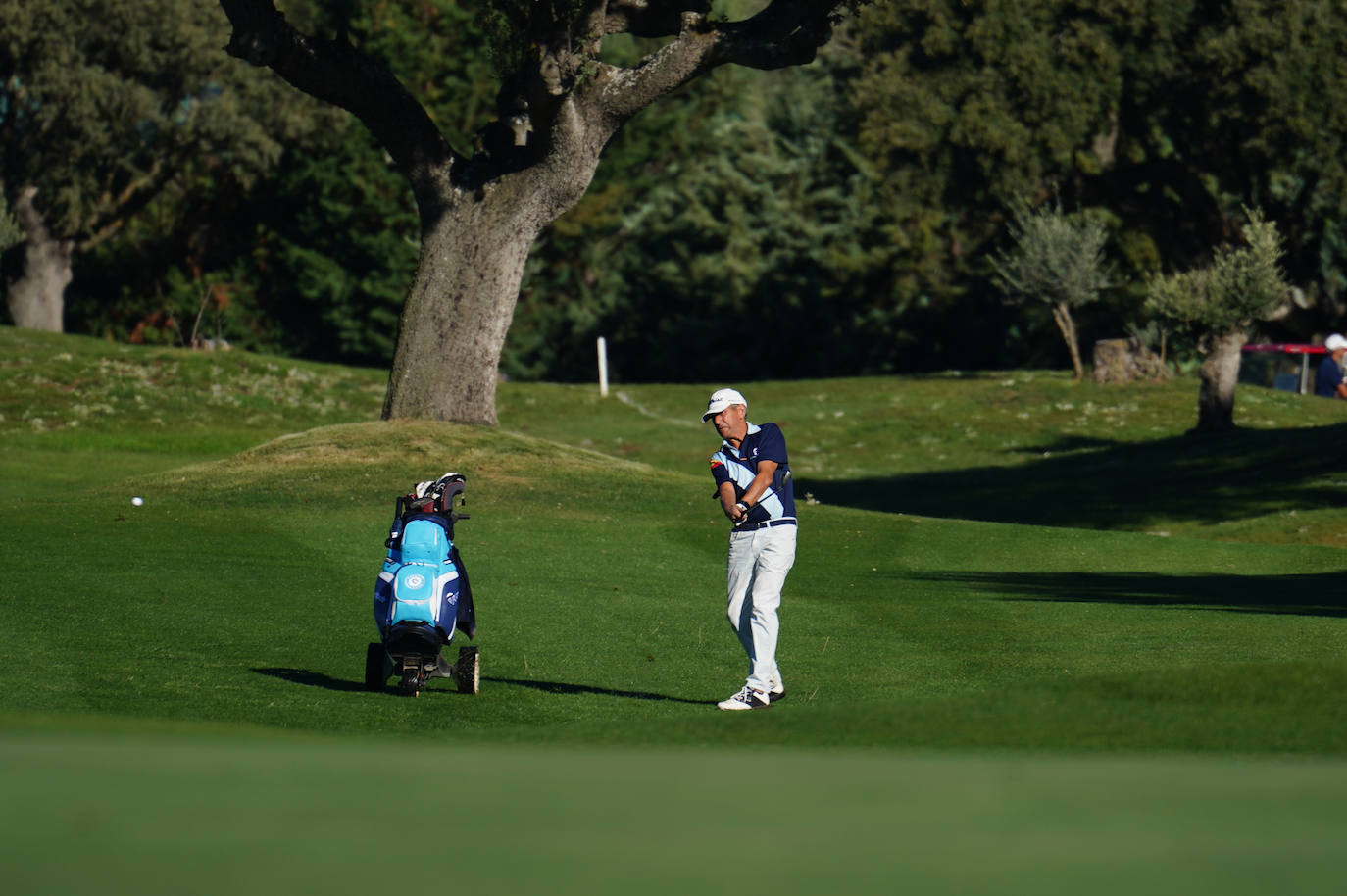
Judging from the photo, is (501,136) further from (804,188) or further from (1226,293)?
(804,188)

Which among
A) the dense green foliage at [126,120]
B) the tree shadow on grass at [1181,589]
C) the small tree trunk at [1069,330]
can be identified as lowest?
the tree shadow on grass at [1181,589]

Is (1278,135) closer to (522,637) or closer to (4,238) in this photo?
(4,238)

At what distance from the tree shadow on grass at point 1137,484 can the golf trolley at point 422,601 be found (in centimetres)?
1978

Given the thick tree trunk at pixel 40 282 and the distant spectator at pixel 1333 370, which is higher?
the thick tree trunk at pixel 40 282

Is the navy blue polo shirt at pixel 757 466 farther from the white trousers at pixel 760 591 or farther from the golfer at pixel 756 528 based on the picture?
the white trousers at pixel 760 591

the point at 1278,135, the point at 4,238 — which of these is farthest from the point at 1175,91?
the point at 4,238

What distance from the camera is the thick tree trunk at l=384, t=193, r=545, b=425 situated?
2717 cm

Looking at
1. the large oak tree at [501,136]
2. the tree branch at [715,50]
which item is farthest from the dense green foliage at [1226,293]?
the tree branch at [715,50]

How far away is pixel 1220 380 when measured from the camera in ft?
121

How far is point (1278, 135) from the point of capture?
50.5 m

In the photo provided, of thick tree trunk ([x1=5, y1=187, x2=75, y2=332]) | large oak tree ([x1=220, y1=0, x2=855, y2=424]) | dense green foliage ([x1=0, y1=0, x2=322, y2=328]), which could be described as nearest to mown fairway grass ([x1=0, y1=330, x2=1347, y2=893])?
large oak tree ([x1=220, y1=0, x2=855, y2=424])

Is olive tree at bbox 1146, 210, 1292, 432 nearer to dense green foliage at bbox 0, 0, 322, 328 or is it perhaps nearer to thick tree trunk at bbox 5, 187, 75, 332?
dense green foliage at bbox 0, 0, 322, 328

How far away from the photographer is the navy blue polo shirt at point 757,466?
34.8 ft

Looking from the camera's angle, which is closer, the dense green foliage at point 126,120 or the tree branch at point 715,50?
the tree branch at point 715,50
